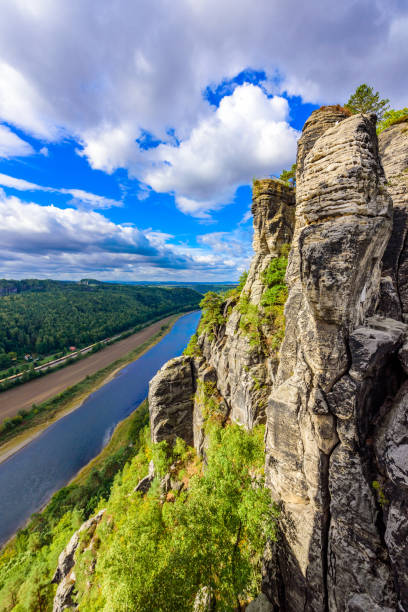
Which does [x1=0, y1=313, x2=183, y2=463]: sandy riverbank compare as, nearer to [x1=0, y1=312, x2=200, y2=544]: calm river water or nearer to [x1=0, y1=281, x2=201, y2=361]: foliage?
[x1=0, y1=312, x2=200, y2=544]: calm river water

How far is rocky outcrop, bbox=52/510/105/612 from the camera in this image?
590 inches

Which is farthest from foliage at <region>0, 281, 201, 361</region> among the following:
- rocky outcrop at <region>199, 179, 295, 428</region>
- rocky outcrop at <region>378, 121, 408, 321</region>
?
rocky outcrop at <region>378, 121, 408, 321</region>

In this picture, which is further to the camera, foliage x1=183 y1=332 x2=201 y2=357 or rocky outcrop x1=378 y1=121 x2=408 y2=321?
foliage x1=183 y1=332 x2=201 y2=357

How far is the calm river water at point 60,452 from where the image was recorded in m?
30.1

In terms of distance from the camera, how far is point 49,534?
76.1 ft

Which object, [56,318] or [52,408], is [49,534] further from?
[56,318]

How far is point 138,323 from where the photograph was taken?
12281 centimetres

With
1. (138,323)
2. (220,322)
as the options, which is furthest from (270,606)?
(138,323)

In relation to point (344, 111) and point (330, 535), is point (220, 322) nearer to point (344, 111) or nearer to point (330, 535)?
point (330, 535)

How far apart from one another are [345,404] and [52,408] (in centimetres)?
6114

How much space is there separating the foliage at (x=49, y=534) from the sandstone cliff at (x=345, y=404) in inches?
786

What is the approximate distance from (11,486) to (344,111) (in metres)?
56.4

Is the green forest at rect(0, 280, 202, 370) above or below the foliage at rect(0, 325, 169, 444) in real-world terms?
above

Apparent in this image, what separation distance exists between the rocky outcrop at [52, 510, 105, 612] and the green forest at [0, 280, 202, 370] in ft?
235
